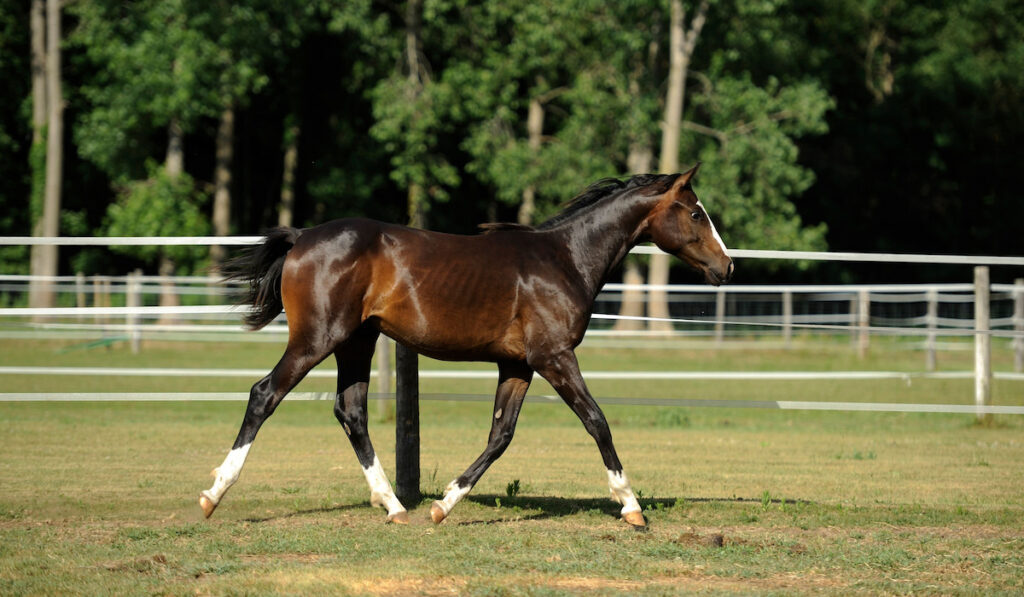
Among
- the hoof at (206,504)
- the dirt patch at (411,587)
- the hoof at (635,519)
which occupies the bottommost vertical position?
the dirt patch at (411,587)

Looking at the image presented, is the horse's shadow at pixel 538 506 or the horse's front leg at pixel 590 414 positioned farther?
the horse's shadow at pixel 538 506

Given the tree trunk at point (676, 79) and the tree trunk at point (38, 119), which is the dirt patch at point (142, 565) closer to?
the tree trunk at point (676, 79)

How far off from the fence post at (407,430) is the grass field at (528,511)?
0.82 feet

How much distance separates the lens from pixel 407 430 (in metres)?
7.61

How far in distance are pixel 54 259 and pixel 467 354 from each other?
26496 mm

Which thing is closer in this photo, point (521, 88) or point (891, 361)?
point (891, 361)

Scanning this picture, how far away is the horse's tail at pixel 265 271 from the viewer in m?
6.78

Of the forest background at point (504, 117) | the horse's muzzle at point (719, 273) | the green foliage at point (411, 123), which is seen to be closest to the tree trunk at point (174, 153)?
the forest background at point (504, 117)

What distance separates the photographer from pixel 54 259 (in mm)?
30344

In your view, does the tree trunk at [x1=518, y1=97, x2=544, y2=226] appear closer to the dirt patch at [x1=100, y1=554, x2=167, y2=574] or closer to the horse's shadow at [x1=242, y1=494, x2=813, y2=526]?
the horse's shadow at [x1=242, y1=494, x2=813, y2=526]

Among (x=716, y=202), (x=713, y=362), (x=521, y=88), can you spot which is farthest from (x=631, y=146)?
(x=713, y=362)

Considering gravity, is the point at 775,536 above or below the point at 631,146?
below

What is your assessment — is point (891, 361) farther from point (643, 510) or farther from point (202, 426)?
point (643, 510)

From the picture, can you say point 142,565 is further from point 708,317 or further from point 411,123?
point 411,123
